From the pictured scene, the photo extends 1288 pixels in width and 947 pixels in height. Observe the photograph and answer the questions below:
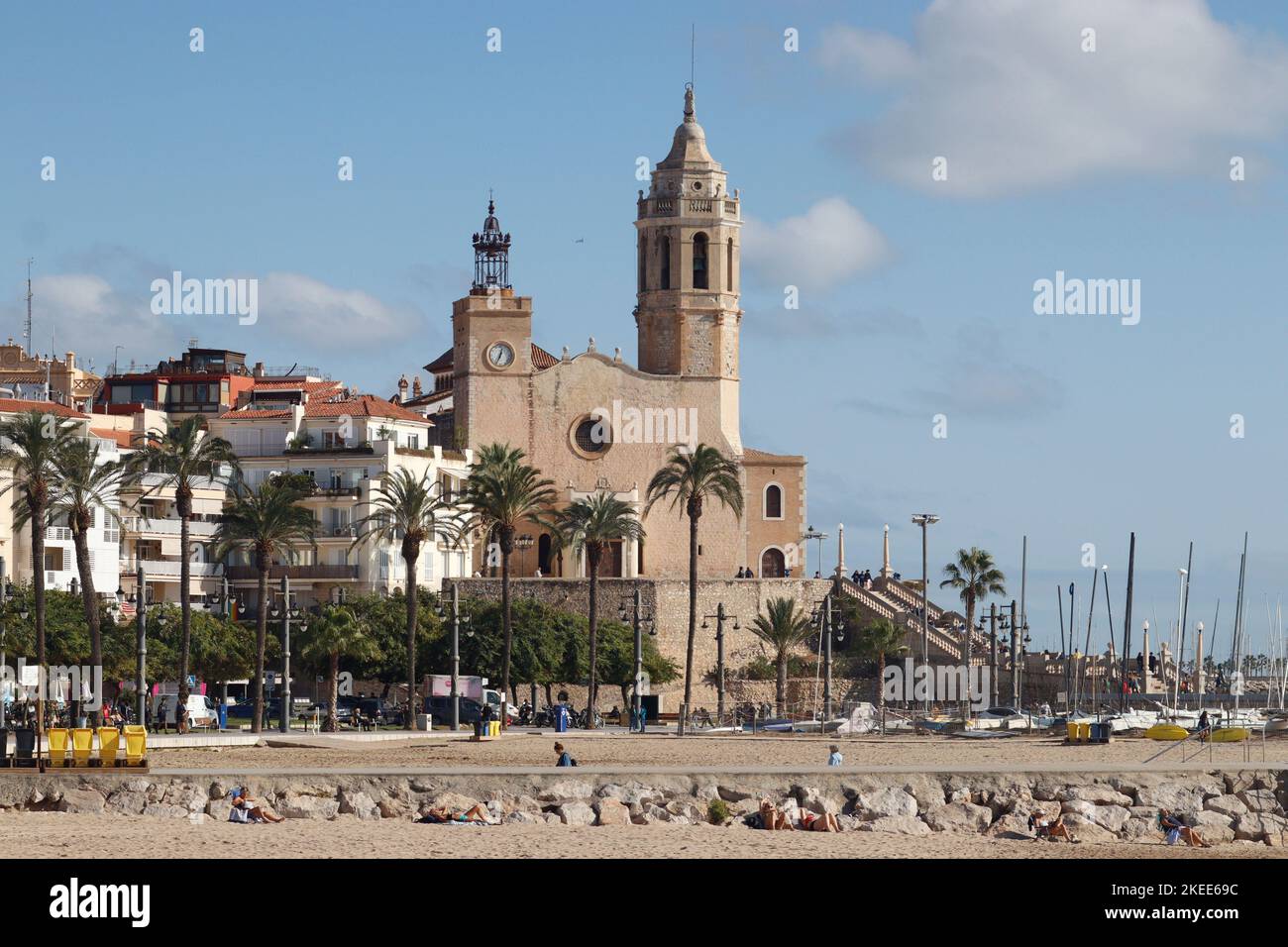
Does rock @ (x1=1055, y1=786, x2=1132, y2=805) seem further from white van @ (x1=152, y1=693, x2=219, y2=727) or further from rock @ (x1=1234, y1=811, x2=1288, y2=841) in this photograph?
white van @ (x1=152, y1=693, x2=219, y2=727)

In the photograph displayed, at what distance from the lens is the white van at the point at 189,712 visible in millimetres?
68875

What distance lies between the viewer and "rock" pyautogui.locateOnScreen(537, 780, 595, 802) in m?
41.3

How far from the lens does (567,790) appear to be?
136 feet

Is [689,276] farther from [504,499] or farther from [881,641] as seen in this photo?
[504,499]

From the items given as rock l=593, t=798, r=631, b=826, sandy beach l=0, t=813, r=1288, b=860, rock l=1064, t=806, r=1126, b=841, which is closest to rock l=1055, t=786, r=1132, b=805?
rock l=1064, t=806, r=1126, b=841

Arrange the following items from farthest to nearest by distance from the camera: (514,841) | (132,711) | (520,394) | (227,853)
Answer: (520,394)
(132,711)
(514,841)
(227,853)

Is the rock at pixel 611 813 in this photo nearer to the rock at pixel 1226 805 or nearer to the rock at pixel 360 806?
the rock at pixel 360 806

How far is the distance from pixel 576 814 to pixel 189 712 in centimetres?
3064

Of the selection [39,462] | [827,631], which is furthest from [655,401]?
[39,462]

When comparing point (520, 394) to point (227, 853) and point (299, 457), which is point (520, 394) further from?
point (227, 853)

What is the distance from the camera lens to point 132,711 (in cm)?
7344

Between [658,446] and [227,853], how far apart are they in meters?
70.3

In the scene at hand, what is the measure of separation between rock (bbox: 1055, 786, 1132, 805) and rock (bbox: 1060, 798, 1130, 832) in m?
0.35
